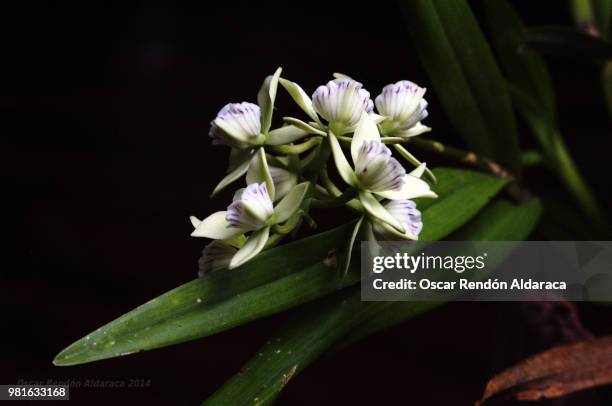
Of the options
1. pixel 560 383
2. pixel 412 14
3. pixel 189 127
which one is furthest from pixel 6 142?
pixel 560 383

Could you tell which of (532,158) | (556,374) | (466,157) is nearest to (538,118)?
(532,158)

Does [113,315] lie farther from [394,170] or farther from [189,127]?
[394,170]

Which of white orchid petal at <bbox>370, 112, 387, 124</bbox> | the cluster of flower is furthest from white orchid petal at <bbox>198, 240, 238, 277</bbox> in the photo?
white orchid petal at <bbox>370, 112, 387, 124</bbox>

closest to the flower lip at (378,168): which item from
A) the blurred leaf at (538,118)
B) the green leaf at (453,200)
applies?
the green leaf at (453,200)

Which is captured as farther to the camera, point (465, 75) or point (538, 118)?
point (538, 118)

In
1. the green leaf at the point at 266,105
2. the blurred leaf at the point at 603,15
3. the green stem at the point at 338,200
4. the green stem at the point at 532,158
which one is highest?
the blurred leaf at the point at 603,15

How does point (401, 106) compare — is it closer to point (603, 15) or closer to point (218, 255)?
point (218, 255)

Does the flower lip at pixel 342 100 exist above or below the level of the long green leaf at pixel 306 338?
above

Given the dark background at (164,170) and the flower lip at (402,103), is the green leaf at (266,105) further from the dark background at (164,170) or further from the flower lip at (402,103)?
the dark background at (164,170)
